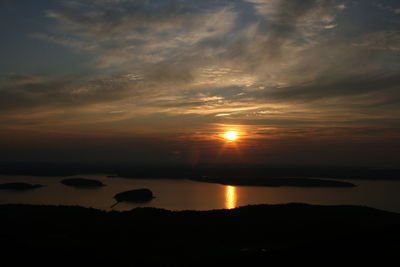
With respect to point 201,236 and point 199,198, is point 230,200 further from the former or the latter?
point 201,236

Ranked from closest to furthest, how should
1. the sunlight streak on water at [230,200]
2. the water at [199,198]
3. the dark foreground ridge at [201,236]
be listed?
the dark foreground ridge at [201,236] < the sunlight streak on water at [230,200] < the water at [199,198]

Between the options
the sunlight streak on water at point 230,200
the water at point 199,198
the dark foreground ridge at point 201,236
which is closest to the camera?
the dark foreground ridge at point 201,236

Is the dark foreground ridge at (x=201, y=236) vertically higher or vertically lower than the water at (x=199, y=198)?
higher

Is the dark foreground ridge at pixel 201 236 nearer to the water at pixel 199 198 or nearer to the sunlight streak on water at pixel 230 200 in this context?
the sunlight streak on water at pixel 230 200

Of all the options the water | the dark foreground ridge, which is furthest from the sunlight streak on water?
the dark foreground ridge

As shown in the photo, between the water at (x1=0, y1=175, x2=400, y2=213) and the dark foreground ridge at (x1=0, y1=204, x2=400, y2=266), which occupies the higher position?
the dark foreground ridge at (x1=0, y1=204, x2=400, y2=266)

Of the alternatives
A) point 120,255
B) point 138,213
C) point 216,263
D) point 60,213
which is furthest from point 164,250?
point 60,213

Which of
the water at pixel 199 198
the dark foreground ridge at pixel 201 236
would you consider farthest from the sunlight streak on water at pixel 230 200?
the dark foreground ridge at pixel 201 236

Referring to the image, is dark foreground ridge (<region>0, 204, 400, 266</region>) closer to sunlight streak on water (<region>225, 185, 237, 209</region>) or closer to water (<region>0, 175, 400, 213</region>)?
sunlight streak on water (<region>225, 185, 237, 209</region>)
